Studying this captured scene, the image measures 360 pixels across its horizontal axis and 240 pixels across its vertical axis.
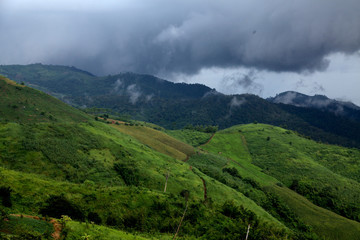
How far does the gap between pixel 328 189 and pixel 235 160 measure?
5626 centimetres

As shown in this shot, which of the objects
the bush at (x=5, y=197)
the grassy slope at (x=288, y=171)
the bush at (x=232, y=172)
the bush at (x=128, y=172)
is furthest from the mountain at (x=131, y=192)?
the grassy slope at (x=288, y=171)

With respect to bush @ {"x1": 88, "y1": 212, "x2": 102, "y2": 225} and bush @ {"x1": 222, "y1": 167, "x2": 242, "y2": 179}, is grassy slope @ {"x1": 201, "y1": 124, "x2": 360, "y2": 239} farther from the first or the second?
bush @ {"x1": 88, "y1": 212, "x2": 102, "y2": 225}

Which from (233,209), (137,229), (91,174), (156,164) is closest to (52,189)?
(137,229)

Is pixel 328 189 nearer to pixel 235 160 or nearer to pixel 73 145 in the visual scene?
pixel 235 160

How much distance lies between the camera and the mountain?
79.0ft

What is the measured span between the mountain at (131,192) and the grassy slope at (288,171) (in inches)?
24.6

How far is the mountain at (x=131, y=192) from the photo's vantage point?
24078 mm

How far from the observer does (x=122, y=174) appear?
55.7 m

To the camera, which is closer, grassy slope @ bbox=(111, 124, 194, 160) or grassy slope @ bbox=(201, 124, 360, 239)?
grassy slope @ bbox=(201, 124, 360, 239)

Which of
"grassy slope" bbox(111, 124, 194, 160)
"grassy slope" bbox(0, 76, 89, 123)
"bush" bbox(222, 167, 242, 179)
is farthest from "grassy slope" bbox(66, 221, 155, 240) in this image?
"bush" bbox(222, 167, 242, 179)

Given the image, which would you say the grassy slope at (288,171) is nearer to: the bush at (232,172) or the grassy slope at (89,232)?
the bush at (232,172)

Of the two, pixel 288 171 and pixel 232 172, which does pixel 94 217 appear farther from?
pixel 288 171

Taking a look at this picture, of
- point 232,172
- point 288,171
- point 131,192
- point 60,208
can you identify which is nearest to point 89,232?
point 60,208

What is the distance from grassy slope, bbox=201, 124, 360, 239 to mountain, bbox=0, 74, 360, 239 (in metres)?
0.63
